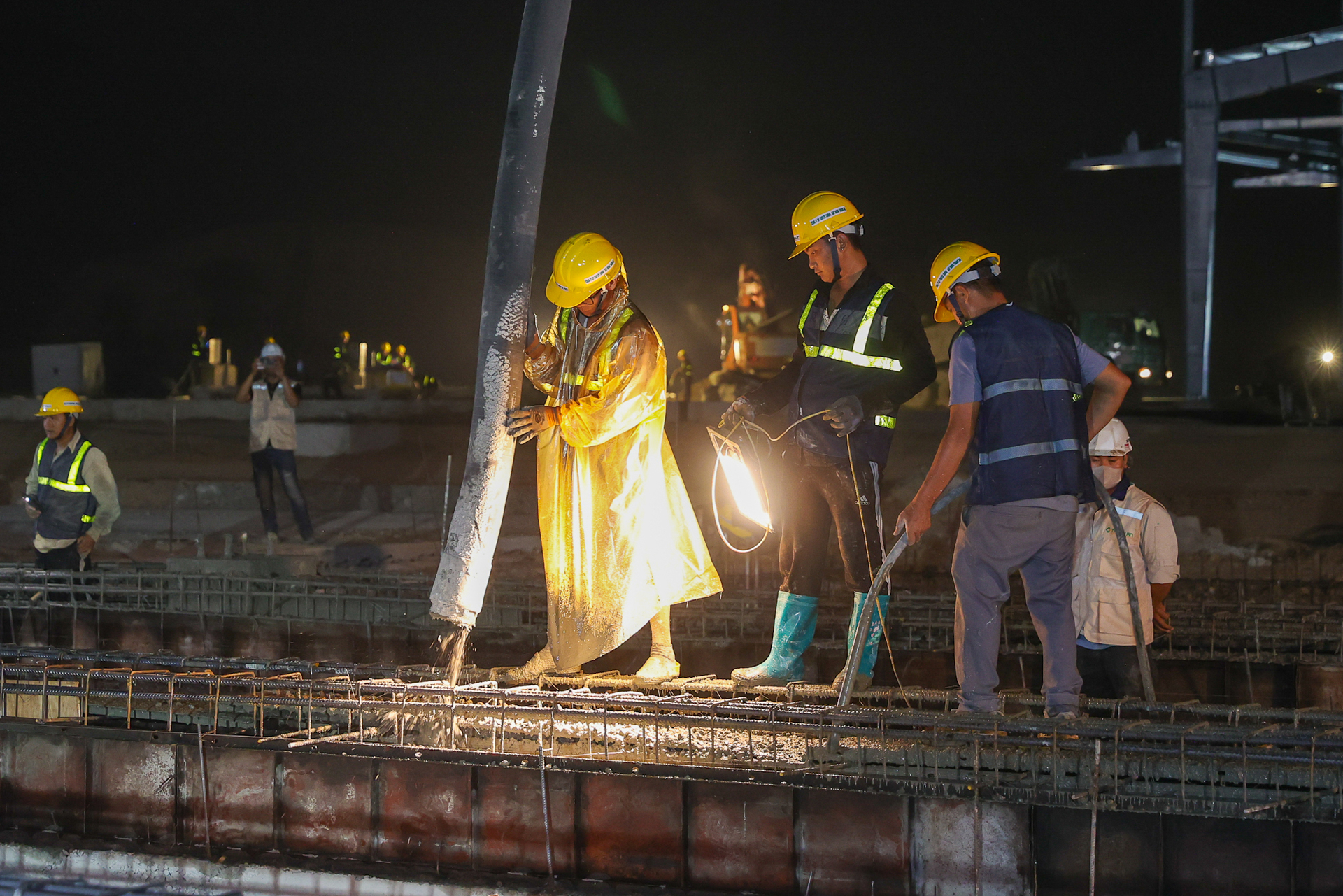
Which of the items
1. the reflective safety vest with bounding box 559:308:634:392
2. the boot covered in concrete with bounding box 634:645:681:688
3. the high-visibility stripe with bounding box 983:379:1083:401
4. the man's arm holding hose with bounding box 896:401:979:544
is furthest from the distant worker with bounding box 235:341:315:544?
the high-visibility stripe with bounding box 983:379:1083:401

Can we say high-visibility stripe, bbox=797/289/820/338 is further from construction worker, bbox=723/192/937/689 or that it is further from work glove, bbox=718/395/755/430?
work glove, bbox=718/395/755/430

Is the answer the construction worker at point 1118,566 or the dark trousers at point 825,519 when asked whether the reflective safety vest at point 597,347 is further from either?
the construction worker at point 1118,566

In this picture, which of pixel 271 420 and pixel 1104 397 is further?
pixel 271 420

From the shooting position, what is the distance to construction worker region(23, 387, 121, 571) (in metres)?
7.71

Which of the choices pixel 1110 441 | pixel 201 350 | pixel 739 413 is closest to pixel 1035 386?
pixel 1110 441

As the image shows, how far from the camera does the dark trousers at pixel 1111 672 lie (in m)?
5.38

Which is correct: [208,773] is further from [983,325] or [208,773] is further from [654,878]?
[983,325]

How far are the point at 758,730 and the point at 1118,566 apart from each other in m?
2.07

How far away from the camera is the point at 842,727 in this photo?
418 centimetres

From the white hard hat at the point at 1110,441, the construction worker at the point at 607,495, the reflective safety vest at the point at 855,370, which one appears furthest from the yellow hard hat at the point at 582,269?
the white hard hat at the point at 1110,441

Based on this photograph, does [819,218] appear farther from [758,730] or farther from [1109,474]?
[758,730]

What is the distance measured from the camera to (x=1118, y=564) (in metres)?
5.23

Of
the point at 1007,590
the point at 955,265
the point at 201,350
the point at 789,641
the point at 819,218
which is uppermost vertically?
the point at 201,350

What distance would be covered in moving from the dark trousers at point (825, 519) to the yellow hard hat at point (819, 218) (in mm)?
977
